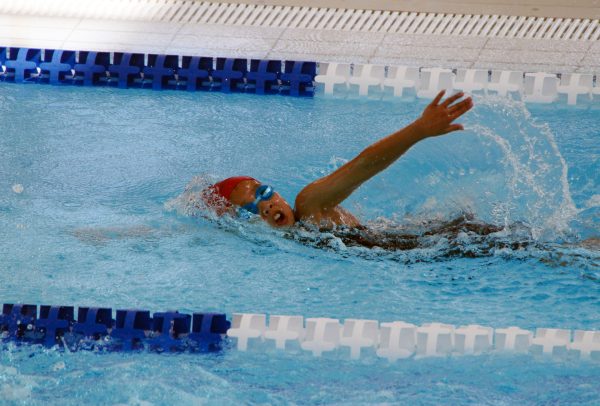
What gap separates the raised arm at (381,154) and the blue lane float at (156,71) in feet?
5.69

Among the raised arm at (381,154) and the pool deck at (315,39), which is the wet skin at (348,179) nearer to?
the raised arm at (381,154)

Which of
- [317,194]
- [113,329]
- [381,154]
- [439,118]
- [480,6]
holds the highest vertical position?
[480,6]

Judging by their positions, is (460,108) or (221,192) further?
(221,192)

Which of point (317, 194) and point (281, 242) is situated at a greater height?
point (317, 194)

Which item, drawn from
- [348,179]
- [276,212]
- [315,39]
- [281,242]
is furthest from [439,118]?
[315,39]

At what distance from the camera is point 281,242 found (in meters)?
3.88

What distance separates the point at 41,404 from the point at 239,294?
2.80 ft

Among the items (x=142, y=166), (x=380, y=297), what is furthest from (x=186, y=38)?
(x=380, y=297)

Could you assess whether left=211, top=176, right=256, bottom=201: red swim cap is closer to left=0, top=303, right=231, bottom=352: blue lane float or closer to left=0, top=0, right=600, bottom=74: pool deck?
left=0, top=303, right=231, bottom=352: blue lane float

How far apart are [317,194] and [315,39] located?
2289mm

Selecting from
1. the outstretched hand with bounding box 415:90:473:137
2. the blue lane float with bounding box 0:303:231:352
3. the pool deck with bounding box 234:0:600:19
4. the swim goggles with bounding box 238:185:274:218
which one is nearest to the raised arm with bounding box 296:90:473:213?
the outstretched hand with bounding box 415:90:473:137

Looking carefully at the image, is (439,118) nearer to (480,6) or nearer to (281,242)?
(281,242)

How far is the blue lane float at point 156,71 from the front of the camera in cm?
540

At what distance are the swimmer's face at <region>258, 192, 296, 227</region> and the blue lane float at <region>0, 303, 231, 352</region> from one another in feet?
1.61
